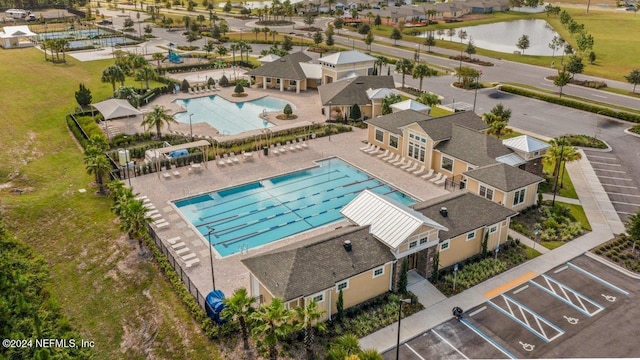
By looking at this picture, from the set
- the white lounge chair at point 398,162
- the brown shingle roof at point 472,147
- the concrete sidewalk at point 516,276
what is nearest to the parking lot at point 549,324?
the concrete sidewalk at point 516,276

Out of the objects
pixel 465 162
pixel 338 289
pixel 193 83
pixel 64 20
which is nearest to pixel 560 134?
pixel 465 162

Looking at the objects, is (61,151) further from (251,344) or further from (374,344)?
(374,344)

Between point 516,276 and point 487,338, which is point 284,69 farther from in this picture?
point 487,338

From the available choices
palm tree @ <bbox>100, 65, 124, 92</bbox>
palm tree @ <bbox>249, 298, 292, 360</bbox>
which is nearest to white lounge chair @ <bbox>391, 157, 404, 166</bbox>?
palm tree @ <bbox>249, 298, 292, 360</bbox>

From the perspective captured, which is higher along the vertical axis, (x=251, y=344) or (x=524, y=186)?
(x=524, y=186)

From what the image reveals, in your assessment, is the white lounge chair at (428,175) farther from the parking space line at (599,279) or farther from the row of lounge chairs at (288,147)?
the parking space line at (599,279)
